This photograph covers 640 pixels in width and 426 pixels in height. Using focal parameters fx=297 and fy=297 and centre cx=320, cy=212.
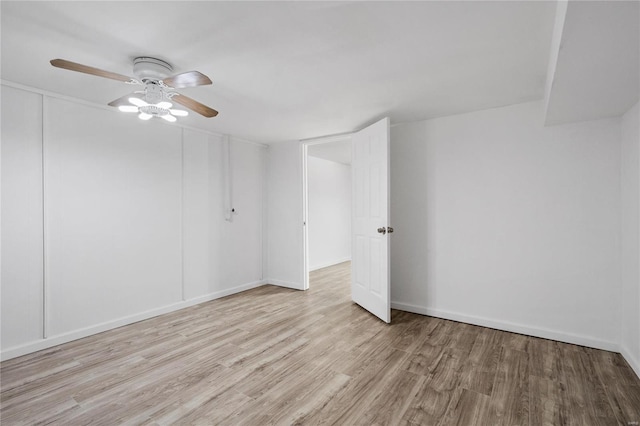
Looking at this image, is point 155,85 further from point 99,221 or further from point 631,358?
point 631,358

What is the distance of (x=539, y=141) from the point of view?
282 cm

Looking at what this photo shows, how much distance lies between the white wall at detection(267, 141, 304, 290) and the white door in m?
1.04

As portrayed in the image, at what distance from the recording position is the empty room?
1.72 meters

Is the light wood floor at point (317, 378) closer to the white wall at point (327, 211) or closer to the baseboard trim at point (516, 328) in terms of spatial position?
the baseboard trim at point (516, 328)

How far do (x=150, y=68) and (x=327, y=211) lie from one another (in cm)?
488

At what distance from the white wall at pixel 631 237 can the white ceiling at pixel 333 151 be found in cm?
322

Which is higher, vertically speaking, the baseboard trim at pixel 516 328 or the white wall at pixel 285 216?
the white wall at pixel 285 216

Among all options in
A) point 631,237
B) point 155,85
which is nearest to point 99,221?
point 155,85

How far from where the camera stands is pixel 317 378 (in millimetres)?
2127

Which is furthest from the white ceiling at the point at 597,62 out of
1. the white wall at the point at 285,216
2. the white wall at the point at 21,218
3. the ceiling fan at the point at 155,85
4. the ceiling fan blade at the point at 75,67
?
the white wall at the point at 21,218

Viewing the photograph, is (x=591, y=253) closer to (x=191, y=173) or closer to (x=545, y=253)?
(x=545, y=253)

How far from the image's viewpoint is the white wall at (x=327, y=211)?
615cm

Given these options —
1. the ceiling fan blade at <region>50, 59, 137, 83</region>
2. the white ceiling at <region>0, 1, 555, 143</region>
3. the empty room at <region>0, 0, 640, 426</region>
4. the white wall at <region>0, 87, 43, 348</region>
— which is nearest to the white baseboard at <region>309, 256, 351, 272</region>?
the empty room at <region>0, 0, 640, 426</region>

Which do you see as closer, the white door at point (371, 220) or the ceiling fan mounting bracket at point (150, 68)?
the ceiling fan mounting bracket at point (150, 68)
